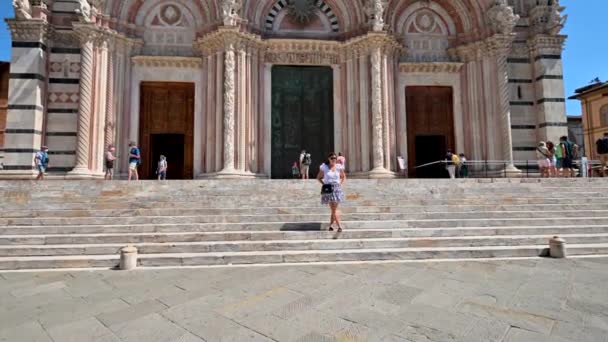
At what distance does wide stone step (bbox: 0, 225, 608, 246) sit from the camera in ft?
19.5

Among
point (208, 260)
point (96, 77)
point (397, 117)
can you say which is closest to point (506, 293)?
point (208, 260)

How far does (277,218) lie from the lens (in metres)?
6.93

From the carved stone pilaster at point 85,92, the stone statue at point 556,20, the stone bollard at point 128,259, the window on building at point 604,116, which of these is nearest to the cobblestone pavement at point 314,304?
the stone bollard at point 128,259

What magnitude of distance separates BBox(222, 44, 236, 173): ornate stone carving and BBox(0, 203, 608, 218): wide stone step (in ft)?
18.6

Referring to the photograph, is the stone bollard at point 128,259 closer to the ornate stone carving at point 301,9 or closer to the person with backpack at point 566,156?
the ornate stone carving at point 301,9

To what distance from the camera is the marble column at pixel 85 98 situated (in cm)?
1240

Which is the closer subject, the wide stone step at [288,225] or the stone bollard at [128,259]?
the stone bollard at [128,259]

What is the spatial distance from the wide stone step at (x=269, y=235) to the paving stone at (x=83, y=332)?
2.99 meters

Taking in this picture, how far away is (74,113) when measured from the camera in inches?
517

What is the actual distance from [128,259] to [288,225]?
282cm

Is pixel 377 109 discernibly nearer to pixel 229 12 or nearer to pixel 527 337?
pixel 229 12

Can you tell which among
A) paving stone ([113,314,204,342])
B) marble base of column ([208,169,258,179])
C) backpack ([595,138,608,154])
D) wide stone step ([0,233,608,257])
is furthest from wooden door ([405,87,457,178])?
paving stone ([113,314,204,342])

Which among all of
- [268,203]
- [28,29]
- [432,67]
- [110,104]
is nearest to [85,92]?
[110,104]

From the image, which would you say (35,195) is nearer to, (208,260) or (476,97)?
(208,260)
